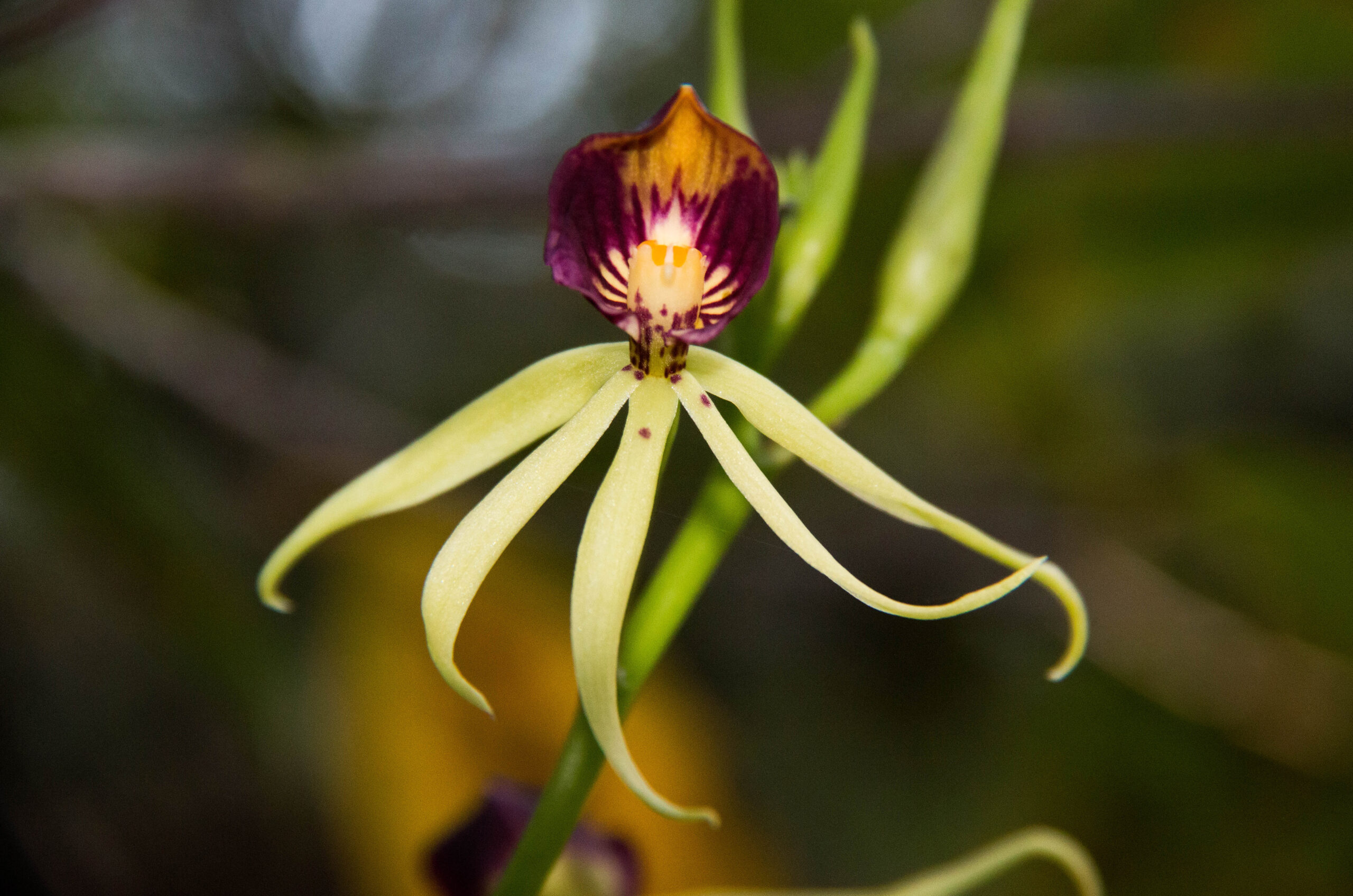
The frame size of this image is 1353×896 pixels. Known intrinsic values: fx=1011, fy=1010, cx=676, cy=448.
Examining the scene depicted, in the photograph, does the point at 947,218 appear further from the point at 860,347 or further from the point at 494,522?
the point at 494,522

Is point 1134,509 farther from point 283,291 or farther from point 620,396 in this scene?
point 283,291

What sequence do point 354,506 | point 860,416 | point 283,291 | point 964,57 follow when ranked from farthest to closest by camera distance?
point 283,291
point 860,416
point 964,57
point 354,506

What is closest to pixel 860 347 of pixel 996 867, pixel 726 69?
pixel 726 69

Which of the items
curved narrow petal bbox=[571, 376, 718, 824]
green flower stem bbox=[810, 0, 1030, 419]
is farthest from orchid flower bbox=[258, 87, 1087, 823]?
green flower stem bbox=[810, 0, 1030, 419]

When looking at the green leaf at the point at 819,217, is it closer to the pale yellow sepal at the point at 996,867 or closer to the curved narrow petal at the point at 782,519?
the curved narrow petal at the point at 782,519

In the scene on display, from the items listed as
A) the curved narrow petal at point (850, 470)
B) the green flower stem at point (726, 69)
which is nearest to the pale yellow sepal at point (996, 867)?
the curved narrow petal at point (850, 470)

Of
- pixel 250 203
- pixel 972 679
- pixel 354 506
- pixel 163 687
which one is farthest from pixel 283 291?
pixel 354 506
